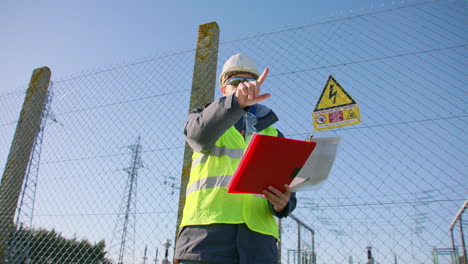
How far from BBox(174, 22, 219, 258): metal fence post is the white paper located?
1422mm

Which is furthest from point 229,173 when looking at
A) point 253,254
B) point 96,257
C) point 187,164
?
point 96,257

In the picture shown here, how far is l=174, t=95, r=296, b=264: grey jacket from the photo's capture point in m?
1.13

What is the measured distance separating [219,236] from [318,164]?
0.45 metres

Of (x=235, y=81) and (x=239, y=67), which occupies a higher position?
(x=239, y=67)

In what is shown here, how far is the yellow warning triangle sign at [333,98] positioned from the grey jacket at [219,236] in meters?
1.27

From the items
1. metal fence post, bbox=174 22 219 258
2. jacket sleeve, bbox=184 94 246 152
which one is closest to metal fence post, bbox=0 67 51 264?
metal fence post, bbox=174 22 219 258

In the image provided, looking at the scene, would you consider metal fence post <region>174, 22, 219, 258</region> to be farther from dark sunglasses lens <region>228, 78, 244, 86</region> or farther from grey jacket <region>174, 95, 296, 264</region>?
grey jacket <region>174, 95, 296, 264</region>

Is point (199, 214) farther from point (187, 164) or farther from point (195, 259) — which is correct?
point (187, 164)

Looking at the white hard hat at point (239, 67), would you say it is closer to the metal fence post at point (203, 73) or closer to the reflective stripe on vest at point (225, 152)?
the reflective stripe on vest at point (225, 152)

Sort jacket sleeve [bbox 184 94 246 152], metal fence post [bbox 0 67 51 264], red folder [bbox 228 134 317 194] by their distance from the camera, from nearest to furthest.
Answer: red folder [bbox 228 134 317 194] < jacket sleeve [bbox 184 94 246 152] < metal fence post [bbox 0 67 51 264]

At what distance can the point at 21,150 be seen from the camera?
3.71 m

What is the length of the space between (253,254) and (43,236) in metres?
3.26

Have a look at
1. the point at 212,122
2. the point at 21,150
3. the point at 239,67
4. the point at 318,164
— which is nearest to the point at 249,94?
the point at 212,122

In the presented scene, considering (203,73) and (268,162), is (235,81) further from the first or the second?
(203,73)
